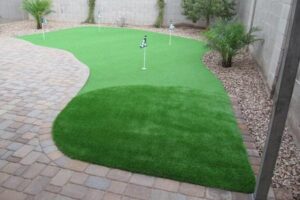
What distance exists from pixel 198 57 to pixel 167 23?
13.5 ft

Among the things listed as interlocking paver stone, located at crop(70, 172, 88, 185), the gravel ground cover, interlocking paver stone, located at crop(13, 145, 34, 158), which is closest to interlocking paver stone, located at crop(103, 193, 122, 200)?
interlocking paver stone, located at crop(70, 172, 88, 185)

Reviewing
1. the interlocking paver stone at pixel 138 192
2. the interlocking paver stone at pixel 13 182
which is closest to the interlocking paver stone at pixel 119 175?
the interlocking paver stone at pixel 138 192

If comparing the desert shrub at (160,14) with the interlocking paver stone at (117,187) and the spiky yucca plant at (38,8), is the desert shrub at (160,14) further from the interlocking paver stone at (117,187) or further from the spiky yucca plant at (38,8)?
the interlocking paver stone at (117,187)

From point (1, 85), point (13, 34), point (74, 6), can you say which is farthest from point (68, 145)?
point (74, 6)

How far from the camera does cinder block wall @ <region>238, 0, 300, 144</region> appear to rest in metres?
3.39

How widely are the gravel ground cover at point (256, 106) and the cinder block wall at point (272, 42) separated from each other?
0.17 metres

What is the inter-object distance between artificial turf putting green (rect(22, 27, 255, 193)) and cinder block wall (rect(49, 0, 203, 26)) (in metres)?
4.56

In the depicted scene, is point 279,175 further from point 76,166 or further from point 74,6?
point 74,6

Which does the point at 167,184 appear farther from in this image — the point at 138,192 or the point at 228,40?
the point at 228,40

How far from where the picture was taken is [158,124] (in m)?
3.45

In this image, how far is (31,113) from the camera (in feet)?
12.2

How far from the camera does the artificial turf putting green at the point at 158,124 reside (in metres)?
2.67

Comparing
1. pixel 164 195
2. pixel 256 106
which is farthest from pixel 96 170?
pixel 256 106

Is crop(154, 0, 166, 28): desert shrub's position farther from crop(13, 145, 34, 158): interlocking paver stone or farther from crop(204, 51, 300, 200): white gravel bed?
crop(13, 145, 34, 158): interlocking paver stone
